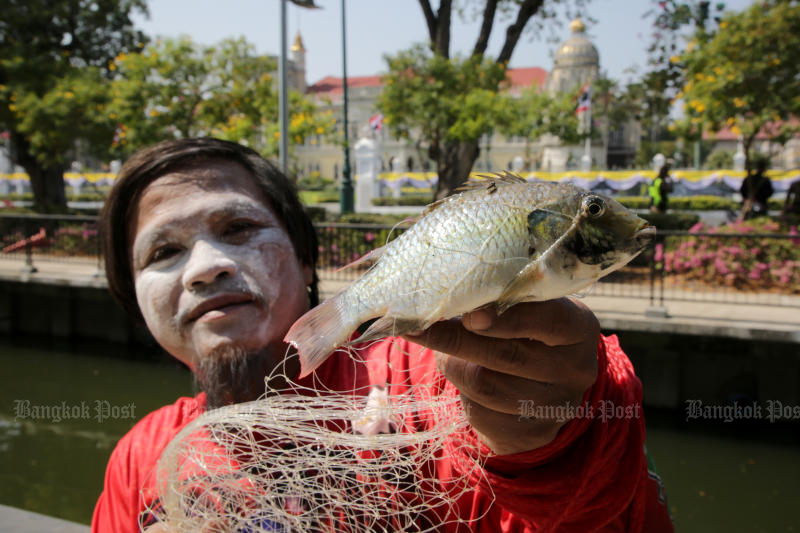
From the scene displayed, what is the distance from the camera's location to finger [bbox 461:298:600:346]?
1.12 meters

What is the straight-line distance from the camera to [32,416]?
8961 millimetres

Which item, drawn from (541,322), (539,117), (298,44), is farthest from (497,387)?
(298,44)

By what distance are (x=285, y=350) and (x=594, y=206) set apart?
106 cm

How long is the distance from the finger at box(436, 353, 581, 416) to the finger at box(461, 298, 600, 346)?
0.41 ft

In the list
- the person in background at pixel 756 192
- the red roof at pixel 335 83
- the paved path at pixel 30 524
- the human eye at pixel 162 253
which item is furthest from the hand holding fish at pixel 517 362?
the red roof at pixel 335 83

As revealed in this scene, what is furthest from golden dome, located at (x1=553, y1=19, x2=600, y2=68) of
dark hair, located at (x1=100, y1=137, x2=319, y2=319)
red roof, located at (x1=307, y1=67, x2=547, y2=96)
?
dark hair, located at (x1=100, y1=137, x2=319, y2=319)

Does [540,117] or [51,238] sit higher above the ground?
[540,117]

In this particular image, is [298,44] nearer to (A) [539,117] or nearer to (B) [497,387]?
(A) [539,117]

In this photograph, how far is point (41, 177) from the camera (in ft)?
69.3

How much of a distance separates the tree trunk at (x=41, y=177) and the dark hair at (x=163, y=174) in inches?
836

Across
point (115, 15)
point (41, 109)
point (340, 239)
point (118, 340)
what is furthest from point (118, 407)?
point (115, 15)

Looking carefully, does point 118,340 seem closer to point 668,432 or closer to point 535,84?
point 668,432

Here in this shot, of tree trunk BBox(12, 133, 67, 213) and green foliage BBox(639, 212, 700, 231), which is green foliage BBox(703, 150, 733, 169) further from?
tree trunk BBox(12, 133, 67, 213)

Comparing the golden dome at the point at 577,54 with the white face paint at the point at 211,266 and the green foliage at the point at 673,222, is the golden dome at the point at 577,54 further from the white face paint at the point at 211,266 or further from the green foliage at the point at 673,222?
the white face paint at the point at 211,266
